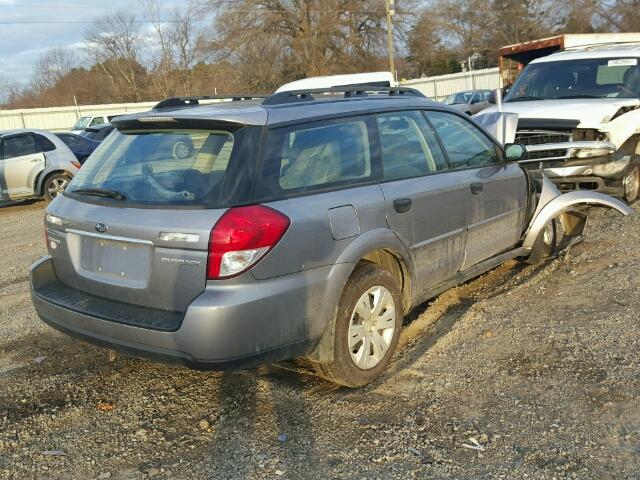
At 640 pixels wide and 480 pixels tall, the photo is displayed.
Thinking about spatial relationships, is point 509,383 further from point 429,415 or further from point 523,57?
point 523,57

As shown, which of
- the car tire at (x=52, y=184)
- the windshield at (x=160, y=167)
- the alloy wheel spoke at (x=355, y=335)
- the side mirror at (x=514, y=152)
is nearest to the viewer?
the windshield at (x=160, y=167)

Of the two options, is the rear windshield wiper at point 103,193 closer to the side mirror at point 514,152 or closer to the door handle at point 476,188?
the door handle at point 476,188

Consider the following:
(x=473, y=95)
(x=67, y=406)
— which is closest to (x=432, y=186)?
(x=67, y=406)

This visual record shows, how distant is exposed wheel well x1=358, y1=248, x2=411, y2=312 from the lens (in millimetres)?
4000

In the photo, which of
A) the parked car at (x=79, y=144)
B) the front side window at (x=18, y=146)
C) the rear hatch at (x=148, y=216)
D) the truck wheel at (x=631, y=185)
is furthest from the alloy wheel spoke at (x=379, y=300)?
the parked car at (x=79, y=144)

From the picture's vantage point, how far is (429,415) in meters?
3.57

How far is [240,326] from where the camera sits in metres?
3.20

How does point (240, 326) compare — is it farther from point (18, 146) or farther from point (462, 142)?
point (18, 146)

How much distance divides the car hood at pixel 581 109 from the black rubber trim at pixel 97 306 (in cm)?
591

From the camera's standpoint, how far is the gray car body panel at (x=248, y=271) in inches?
127

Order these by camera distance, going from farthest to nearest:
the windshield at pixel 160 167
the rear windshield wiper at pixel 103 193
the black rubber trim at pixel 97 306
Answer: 1. the rear windshield wiper at pixel 103 193
2. the windshield at pixel 160 167
3. the black rubber trim at pixel 97 306

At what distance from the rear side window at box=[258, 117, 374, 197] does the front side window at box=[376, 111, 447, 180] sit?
17 centimetres

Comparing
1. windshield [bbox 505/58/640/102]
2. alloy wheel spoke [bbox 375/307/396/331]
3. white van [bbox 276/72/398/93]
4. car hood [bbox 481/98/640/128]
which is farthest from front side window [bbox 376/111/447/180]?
white van [bbox 276/72/398/93]

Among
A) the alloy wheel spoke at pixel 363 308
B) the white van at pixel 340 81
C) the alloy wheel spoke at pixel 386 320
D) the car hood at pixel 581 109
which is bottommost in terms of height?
the alloy wheel spoke at pixel 386 320
